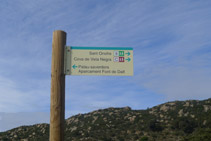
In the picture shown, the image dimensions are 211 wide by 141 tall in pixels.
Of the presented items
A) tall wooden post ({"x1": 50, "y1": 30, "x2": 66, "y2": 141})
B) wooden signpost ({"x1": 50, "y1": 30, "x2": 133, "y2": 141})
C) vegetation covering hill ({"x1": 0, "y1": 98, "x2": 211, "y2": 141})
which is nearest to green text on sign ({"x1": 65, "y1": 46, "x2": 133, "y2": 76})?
wooden signpost ({"x1": 50, "y1": 30, "x2": 133, "y2": 141})

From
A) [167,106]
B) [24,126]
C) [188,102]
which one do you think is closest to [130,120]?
[167,106]

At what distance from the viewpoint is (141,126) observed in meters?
58.1

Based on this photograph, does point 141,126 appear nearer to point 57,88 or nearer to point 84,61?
point 84,61

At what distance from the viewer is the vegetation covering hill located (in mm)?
52312

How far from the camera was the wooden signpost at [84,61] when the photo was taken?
5.14 m

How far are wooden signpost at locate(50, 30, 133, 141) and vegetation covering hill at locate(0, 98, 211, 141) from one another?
134 ft

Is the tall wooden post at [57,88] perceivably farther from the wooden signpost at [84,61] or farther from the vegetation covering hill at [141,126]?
the vegetation covering hill at [141,126]

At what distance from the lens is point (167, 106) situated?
7425cm

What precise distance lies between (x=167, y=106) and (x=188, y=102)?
5880mm

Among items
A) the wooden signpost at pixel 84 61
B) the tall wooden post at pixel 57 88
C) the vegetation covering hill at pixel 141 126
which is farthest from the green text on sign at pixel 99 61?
the vegetation covering hill at pixel 141 126

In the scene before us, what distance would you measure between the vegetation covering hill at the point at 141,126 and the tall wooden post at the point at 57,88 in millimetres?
41314

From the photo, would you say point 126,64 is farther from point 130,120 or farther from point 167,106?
point 167,106

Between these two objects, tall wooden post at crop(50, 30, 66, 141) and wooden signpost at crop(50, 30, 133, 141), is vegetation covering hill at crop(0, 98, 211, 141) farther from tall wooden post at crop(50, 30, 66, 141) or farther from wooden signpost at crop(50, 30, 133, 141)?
tall wooden post at crop(50, 30, 66, 141)

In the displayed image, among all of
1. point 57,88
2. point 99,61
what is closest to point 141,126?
point 99,61
